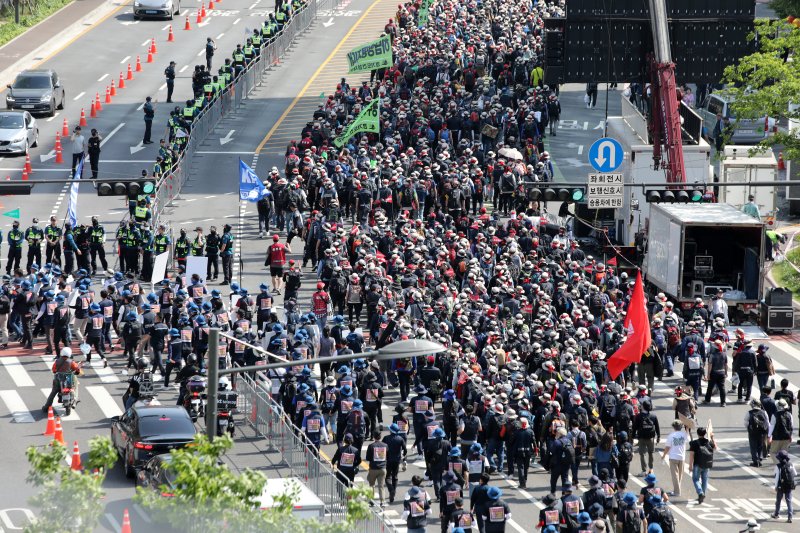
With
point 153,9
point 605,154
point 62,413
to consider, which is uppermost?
point 153,9

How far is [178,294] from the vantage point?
3912cm

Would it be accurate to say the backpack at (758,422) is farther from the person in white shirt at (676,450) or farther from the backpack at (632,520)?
the backpack at (632,520)

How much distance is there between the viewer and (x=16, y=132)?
189 feet

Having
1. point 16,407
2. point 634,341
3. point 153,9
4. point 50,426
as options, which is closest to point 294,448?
point 50,426

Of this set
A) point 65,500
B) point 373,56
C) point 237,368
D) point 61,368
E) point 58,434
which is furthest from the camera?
point 373,56

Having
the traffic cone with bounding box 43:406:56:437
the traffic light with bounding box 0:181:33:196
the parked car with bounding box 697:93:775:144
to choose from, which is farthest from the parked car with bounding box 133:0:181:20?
the traffic cone with bounding box 43:406:56:437

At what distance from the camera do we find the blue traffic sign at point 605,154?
1603 inches

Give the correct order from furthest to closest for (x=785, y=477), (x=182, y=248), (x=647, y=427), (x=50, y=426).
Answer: (x=182, y=248), (x=50, y=426), (x=647, y=427), (x=785, y=477)

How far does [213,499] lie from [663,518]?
10.9 metres

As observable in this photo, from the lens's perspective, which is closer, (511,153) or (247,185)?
(247,185)

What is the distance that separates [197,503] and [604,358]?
1819cm

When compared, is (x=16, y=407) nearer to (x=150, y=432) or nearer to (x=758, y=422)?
(x=150, y=432)

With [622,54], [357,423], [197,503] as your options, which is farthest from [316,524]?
[622,54]

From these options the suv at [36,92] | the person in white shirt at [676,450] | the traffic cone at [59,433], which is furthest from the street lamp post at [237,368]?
the suv at [36,92]
